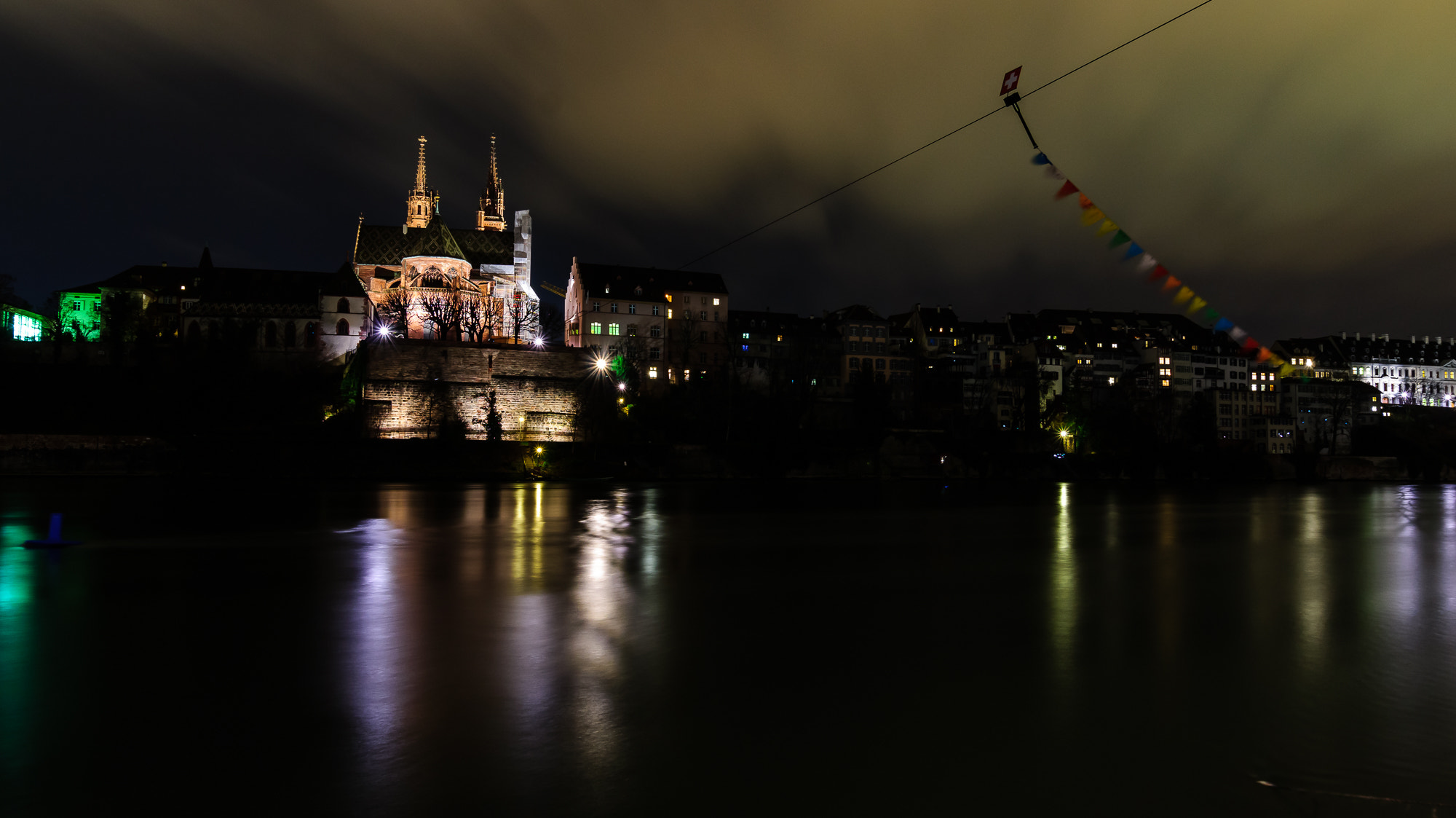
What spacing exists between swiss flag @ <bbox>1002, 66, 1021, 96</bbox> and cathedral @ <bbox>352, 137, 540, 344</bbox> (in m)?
47.2

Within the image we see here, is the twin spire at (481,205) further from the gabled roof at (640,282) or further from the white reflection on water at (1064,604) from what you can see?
the white reflection on water at (1064,604)

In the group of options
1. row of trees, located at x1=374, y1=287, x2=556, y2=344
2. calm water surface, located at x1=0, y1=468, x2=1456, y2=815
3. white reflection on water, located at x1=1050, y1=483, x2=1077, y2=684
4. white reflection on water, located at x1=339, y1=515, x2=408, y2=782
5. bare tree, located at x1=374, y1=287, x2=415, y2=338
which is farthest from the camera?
bare tree, located at x1=374, y1=287, x2=415, y2=338

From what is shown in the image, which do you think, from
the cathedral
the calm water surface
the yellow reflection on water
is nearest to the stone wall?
the cathedral

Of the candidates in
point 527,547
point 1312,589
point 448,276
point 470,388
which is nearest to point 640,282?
point 448,276

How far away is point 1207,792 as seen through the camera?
15.9ft

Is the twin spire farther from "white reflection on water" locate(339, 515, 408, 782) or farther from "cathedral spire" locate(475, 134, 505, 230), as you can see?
"white reflection on water" locate(339, 515, 408, 782)

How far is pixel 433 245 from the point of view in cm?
6341

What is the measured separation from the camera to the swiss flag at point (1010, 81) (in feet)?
30.7

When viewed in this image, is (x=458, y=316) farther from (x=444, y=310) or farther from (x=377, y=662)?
(x=377, y=662)

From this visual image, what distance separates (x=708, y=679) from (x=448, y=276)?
59.4m

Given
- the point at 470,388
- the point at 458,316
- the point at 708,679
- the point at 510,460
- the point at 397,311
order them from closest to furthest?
the point at 708,679, the point at 510,460, the point at 470,388, the point at 458,316, the point at 397,311

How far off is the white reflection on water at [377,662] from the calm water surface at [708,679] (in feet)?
0.18

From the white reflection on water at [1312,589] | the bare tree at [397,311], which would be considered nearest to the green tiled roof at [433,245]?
the bare tree at [397,311]

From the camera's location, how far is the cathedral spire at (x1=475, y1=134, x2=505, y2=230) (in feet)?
262
